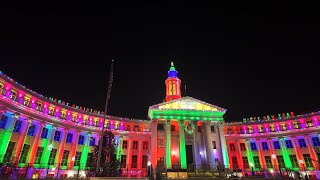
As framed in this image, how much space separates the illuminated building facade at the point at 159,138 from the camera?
38438mm

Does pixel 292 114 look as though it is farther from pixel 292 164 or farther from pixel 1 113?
pixel 1 113

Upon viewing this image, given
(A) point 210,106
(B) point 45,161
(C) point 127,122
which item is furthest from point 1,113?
(A) point 210,106

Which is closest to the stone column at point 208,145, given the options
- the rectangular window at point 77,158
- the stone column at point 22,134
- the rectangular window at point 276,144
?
the rectangular window at point 276,144

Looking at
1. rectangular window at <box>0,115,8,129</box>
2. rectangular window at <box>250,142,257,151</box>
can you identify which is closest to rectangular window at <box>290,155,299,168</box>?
rectangular window at <box>250,142,257,151</box>

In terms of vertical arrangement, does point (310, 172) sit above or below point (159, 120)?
below

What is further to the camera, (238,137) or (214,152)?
(238,137)

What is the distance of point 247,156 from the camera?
57.7 m

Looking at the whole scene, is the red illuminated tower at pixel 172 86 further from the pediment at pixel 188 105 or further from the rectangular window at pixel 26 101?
the rectangular window at pixel 26 101

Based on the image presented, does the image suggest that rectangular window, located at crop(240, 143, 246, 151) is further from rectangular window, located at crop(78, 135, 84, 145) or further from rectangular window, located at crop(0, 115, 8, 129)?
rectangular window, located at crop(0, 115, 8, 129)

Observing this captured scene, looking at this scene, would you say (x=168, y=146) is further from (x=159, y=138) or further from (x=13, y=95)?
(x=13, y=95)

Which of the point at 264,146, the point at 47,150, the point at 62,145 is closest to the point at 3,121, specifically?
the point at 47,150

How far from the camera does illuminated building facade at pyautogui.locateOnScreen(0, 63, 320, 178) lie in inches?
1513

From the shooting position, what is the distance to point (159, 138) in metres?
51.1

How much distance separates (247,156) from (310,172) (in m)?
14.7
